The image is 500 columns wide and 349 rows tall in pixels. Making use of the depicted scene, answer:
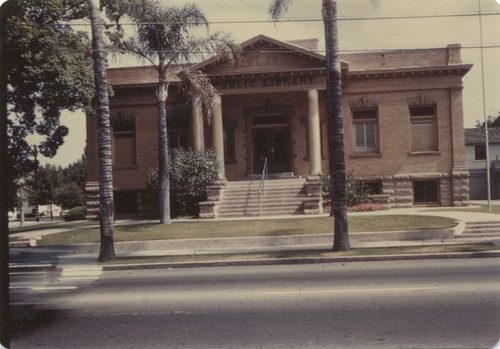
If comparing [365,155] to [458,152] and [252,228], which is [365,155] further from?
[252,228]

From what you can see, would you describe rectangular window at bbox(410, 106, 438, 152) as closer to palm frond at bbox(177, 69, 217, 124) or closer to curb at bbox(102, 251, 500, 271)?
palm frond at bbox(177, 69, 217, 124)

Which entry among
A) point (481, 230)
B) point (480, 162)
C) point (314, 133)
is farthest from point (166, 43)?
point (480, 162)

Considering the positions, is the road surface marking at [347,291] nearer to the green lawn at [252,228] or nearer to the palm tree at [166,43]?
the green lawn at [252,228]

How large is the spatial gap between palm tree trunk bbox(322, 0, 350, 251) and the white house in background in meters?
30.1

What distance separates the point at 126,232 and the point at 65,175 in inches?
1520

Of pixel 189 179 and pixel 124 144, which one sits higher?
pixel 124 144

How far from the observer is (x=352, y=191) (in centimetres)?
2309

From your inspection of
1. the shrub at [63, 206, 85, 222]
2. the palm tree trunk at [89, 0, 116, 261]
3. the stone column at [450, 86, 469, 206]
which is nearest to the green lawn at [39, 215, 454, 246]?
the palm tree trunk at [89, 0, 116, 261]

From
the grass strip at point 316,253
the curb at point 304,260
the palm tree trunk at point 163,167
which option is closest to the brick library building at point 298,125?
the palm tree trunk at point 163,167

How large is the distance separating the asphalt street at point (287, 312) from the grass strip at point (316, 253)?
220 cm

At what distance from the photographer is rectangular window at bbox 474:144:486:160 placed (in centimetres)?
4159

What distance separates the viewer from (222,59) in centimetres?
2228

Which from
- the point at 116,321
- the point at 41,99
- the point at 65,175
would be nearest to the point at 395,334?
the point at 116,321

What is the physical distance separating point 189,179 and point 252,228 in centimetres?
616
